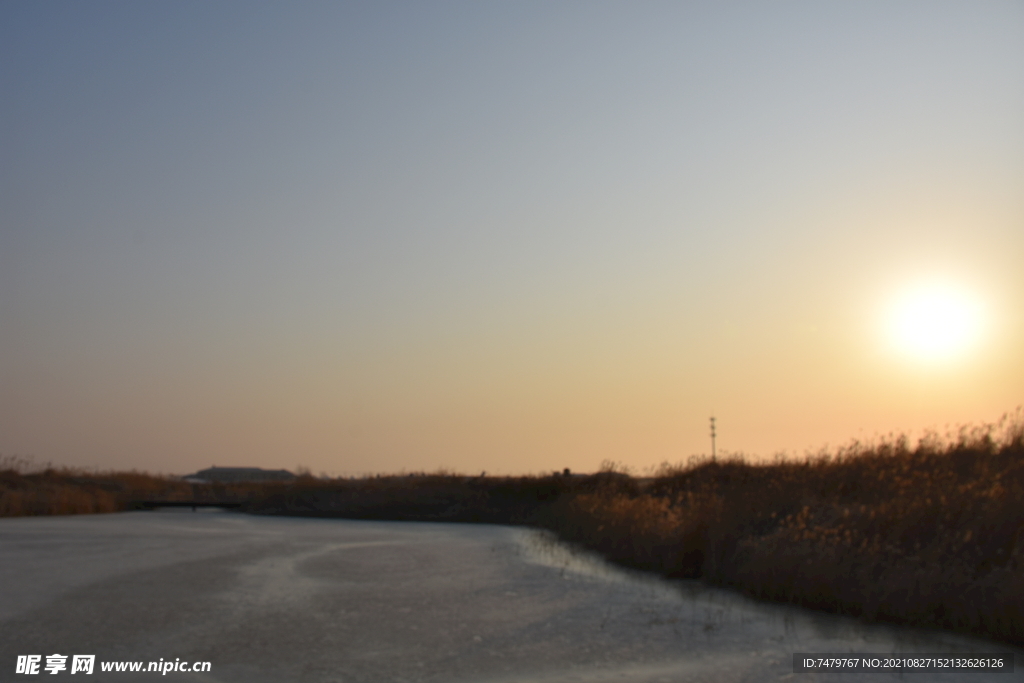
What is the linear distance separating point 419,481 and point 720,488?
1551 centimetres

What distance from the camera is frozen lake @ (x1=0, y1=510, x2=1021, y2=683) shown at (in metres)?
6.44

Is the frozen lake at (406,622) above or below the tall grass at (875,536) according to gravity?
below

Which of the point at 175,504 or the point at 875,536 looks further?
the point at 175,504

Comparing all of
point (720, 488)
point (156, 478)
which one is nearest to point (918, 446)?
point (720, 488)

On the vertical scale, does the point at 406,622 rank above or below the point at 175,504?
below

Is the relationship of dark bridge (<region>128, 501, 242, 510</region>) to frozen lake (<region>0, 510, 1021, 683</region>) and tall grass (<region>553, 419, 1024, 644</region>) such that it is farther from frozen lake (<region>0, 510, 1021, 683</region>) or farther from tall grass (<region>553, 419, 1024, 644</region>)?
tall grass (<region>553, 419, 1024, 644</region>)

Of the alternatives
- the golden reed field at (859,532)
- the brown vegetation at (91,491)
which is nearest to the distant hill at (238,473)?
the brown vegetation at (91,491)

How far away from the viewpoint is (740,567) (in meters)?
10.3

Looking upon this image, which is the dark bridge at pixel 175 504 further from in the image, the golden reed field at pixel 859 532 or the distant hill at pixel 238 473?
the distant hill at pixel 238 473

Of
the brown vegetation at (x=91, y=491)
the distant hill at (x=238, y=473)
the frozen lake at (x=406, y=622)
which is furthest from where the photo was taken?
the distant hill at (x=238, y=473)

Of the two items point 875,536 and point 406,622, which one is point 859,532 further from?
point 406,622

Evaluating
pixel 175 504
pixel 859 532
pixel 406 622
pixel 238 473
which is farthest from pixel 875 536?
pixel 238 473

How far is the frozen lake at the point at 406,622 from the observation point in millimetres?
6441

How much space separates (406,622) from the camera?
8367 mm
